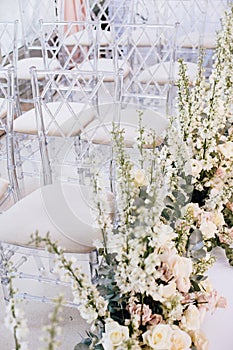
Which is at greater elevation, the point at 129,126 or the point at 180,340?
the point at 180,340

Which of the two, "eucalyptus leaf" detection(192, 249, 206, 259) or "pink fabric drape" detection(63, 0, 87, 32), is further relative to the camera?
"pink fabric drape" detection(63, 0, 87, 32)

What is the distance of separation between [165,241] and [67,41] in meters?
3.21

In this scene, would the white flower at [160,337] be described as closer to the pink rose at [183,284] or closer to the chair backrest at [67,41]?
the pink rose at [183,284]

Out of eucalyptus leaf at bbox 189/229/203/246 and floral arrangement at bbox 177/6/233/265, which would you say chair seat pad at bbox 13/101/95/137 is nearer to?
floral arrangement at bbox 177/6/233/265

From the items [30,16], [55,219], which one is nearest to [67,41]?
[30,16]

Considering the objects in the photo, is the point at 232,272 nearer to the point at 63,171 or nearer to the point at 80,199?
the point at 80,199

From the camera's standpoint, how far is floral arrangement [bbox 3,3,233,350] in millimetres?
900

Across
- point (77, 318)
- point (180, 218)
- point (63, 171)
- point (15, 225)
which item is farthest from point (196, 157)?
point (63, 171)

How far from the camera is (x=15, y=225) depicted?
5.77 ft

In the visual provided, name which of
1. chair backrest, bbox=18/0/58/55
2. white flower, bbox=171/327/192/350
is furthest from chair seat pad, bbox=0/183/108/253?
chair backrest, bbox=18/0/58/55

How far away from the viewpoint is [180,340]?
0.96m

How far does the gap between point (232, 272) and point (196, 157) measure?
0.37 m

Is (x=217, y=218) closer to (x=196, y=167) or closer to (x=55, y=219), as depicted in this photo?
(x=196, y=167)

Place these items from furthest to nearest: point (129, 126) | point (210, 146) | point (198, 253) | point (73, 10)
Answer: point (73, 10), point (129, 126), point (210, 146), point (198, 253)
